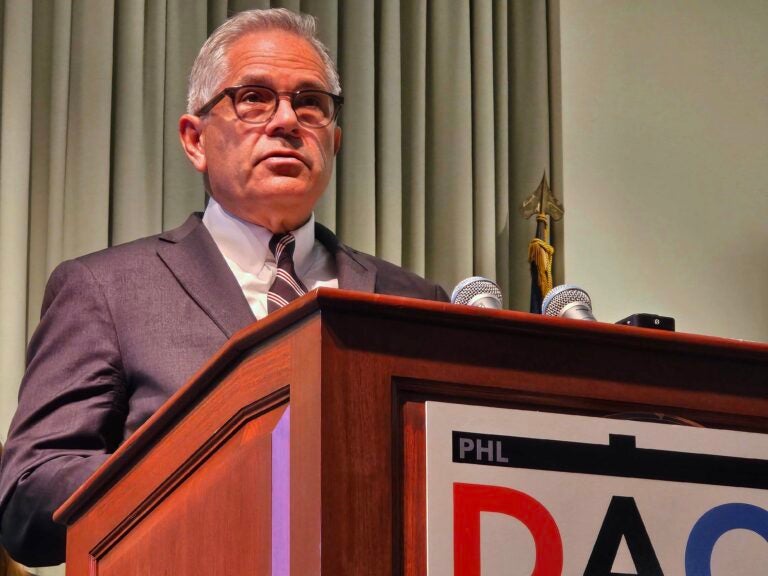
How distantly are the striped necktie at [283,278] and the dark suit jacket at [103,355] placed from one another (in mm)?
71

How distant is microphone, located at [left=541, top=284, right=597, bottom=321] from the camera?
64.1 inches

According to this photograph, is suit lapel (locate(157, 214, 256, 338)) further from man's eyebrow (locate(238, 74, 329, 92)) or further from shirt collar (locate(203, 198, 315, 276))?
man's eyebrow (locate(238, 74, 329, 92))

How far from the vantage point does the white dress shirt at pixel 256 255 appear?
229 cm

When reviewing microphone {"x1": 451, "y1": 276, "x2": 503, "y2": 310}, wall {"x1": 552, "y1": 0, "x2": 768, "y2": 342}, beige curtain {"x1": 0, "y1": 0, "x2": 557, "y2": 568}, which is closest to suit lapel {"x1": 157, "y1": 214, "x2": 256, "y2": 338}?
microphone {"x1": 451, "y1": 276, "x2": 503, "y2": 310}

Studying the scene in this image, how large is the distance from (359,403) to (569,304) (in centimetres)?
69

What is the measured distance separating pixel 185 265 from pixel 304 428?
3.97 feet

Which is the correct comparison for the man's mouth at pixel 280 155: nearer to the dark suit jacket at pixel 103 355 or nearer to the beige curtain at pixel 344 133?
the dark suit jacket at pixel 103 355

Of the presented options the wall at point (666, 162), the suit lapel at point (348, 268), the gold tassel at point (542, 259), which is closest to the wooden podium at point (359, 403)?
the suit lapel at point (348, 268)

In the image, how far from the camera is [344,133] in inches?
139

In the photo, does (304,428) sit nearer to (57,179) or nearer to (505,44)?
(57,179)

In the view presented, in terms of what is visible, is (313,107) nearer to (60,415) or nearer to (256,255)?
(256,255)

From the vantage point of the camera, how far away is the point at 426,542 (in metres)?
0.99

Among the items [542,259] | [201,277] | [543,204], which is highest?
[543,204]

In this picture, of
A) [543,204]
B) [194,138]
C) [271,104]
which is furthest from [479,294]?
[543,204]
